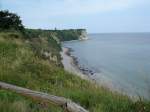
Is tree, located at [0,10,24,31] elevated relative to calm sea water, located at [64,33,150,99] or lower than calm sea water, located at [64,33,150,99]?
elevated

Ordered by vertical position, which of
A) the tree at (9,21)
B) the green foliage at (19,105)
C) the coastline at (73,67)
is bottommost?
the coastline at (73,67)

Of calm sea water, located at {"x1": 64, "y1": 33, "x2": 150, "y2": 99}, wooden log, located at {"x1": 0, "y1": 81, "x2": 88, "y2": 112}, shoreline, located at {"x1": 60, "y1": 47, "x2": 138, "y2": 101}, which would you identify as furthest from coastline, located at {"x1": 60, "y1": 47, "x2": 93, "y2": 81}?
wooden log, located at {"x1": 0, "y1": 81, "x2": 88, "y2": 112}

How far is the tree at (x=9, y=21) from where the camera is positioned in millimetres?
27703

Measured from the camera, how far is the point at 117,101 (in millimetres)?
6387

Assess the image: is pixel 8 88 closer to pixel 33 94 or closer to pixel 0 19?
pixel 33 94

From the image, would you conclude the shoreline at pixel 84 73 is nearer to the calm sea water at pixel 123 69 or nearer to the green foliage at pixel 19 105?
the calm sea water at pixel 123 69

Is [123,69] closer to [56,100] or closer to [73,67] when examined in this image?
[73,67]

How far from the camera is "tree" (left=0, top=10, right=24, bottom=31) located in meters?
27.7

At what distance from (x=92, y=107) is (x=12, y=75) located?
316cm

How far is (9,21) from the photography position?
28250 millimetres

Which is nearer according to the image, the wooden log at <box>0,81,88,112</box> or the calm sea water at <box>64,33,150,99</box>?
the wooden log at <box>0,81,88,112</box>

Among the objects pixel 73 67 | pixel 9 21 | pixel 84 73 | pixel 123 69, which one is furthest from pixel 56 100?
pixel 73 67

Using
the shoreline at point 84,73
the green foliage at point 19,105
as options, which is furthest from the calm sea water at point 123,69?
the green foliage at point 19,105

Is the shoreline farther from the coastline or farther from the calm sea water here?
the calm sea water
